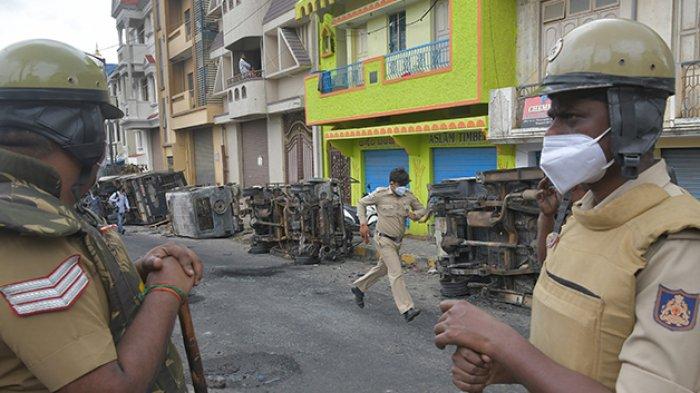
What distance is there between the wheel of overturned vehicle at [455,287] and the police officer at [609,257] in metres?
6.12

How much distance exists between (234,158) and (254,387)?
20330 millimetres

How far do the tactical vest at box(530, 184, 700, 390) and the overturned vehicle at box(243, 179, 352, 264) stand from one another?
9.16m

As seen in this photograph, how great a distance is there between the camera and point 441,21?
12961mm

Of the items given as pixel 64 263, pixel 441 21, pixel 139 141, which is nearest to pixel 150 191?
pixel 441 21

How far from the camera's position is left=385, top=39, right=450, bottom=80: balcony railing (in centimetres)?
1227

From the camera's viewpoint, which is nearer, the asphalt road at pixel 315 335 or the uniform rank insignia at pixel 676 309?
the uniform rank insignia at pixel 676 309

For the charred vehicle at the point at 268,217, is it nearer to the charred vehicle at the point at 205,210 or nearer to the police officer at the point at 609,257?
the charred vehicle at the point at 205,210

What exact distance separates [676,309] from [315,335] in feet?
17.1

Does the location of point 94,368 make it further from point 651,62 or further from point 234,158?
point 234,158

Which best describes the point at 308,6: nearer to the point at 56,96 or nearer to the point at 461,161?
the point at 461,161

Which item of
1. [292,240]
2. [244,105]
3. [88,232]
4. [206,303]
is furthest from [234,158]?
[88,232]

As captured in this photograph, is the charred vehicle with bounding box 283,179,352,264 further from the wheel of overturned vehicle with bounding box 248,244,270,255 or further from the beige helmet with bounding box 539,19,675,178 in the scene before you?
the beige helmet with bounding box 539,19,675,178

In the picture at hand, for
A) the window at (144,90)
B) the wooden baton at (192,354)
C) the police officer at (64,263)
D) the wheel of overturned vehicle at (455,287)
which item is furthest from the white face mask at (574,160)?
the window at (144,90)

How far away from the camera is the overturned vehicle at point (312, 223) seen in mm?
10609
